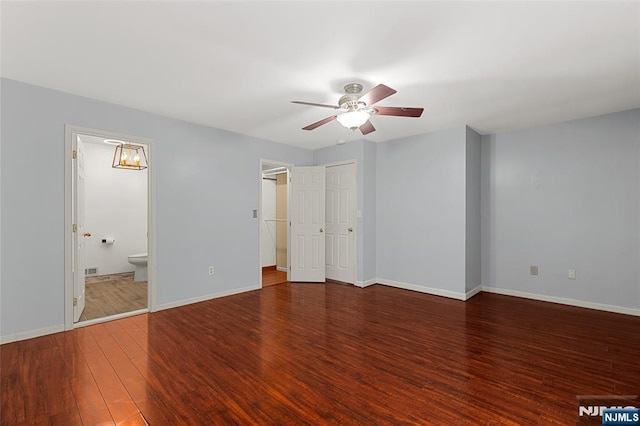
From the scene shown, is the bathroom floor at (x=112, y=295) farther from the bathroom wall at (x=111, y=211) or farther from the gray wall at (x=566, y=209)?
the gray wall at (x=566, y=209)

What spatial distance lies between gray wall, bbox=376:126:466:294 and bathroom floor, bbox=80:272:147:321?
12.6ft

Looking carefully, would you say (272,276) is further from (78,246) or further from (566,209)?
(566,209)

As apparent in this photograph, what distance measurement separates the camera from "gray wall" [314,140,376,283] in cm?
529

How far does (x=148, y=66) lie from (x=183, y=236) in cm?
223

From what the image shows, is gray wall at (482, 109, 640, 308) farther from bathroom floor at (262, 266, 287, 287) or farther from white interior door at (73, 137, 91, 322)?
white interior door at (73, 137, 91, 322)

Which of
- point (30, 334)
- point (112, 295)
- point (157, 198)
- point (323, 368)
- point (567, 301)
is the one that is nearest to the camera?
point (323, 368)

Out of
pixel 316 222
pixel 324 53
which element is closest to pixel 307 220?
pixel 316 222

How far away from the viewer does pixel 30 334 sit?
120 inches

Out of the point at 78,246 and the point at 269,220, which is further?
the point at 269,220

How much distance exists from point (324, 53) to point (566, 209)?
399 centimetres

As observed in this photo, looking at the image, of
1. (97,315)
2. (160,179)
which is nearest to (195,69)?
(160,179)

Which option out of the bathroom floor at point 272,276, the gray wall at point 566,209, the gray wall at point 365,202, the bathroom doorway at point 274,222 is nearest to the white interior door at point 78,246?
the bathroom floor at point 272,276

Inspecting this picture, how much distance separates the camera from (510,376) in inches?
93.5

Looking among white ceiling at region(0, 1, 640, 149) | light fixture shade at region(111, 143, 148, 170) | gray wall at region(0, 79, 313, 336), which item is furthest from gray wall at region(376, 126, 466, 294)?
light fixture shade at region(111, 143, 148, 170)
